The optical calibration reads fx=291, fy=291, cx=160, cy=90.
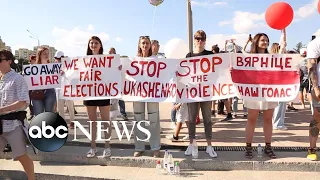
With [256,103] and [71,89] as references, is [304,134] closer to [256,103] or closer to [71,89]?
[256,103]

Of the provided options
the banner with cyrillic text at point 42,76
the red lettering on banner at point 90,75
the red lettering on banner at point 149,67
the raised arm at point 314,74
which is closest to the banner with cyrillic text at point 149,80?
the red lettering on banner at point 149,67

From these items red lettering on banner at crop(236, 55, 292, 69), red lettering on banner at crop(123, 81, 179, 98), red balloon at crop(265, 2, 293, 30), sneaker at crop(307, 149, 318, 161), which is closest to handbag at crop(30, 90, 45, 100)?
red lettering on banner at crop(123, 81, 179, 98)

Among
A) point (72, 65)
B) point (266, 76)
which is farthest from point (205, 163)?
point (72, 65)

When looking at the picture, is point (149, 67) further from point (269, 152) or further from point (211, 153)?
point (269, 152)

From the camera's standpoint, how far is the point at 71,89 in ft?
15.7

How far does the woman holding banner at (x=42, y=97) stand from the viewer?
511 cm

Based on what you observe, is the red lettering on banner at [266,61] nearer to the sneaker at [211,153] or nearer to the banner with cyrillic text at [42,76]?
the sneaker at [211,153]

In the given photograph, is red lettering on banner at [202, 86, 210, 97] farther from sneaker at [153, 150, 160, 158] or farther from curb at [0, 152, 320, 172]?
sneaker at [153, 150, 160, 158]

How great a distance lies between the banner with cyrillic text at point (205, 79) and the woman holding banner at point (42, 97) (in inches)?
92.8

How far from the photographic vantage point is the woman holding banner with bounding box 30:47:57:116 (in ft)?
16.8

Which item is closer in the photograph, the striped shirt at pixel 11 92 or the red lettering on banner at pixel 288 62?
the striped shirt at pixel 11 92

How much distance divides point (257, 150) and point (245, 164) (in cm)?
46

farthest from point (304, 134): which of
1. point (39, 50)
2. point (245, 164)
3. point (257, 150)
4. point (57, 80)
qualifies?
point (39, 50)

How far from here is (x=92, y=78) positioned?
475 cm
